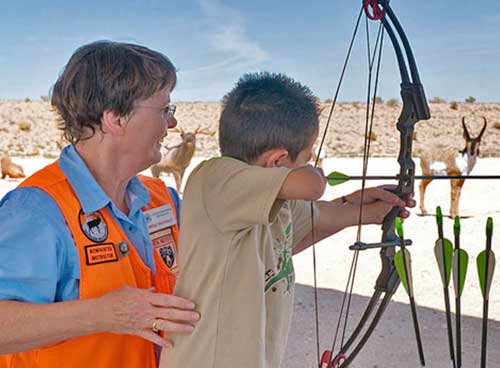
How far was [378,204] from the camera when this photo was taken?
4.42ft

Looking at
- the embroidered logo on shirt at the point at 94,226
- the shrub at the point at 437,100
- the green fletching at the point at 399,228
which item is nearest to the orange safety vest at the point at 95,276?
the embroidered logo on shirt at the point at 94,226

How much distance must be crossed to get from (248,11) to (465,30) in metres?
11.5

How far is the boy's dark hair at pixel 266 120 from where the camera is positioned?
3.51 ft

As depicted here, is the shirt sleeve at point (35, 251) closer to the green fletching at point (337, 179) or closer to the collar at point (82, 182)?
the collar at point (82, 182)

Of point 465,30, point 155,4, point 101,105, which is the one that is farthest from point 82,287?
point 155,4

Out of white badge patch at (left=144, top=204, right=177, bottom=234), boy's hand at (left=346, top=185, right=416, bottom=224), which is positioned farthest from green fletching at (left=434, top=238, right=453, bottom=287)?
white badge patch at (left=144, top=204, right=177, bottom=234)

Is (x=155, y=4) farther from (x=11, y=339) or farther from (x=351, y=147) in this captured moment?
(x=11, y=339)

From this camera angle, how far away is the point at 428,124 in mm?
24797

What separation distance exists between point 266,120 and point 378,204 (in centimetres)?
39

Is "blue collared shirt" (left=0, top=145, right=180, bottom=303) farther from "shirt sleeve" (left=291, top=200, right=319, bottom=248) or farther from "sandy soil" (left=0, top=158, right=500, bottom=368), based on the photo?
"sandy soil" (left=0, top=158, right=500, bottom=368)

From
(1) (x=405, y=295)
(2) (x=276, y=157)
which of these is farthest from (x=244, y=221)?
(1) (x=405, y=295)

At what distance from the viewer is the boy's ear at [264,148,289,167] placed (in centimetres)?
108

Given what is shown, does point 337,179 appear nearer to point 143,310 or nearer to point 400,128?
point 400,128

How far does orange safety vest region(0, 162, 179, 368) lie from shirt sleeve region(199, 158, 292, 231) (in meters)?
0.25
